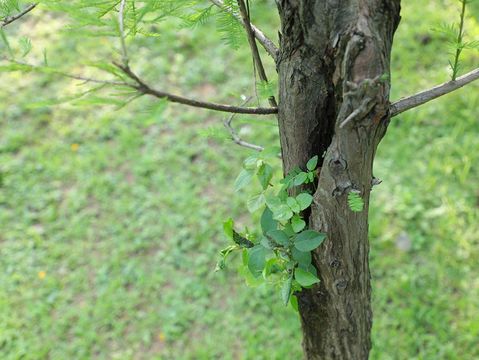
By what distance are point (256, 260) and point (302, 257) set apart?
4.8 inches

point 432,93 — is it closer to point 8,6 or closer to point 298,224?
point 298,224

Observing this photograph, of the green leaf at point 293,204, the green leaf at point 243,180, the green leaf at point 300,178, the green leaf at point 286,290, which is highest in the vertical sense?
the green leaf at point 300,178

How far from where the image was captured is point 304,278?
1235 millimetres

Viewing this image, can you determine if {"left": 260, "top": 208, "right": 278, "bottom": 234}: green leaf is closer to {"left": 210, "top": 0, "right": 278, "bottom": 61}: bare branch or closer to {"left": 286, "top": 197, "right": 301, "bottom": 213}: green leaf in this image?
{"left": 286, "top": 197, "right": 301, "bottom": 213}: green leaf

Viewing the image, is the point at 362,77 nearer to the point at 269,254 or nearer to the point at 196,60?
the point at 269,254

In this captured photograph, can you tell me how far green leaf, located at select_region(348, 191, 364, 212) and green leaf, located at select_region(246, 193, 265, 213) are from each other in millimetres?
285

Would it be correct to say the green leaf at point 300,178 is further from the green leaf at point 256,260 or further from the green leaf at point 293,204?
the green leaf at point 256,260

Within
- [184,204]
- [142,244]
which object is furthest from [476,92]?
[142,244]

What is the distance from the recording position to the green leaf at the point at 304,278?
1.23 m

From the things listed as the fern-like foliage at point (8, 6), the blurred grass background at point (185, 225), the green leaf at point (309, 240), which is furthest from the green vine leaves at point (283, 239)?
the blurred grass background at point (185, 225)

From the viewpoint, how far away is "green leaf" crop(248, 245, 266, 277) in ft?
4.06

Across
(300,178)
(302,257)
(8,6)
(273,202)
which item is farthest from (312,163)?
(8,6)

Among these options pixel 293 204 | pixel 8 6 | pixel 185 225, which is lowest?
pixel 185 225

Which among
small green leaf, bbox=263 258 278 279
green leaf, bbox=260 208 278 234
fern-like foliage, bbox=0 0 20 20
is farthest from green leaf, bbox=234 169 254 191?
fern-like foliage, bbox=0 0 20 20
